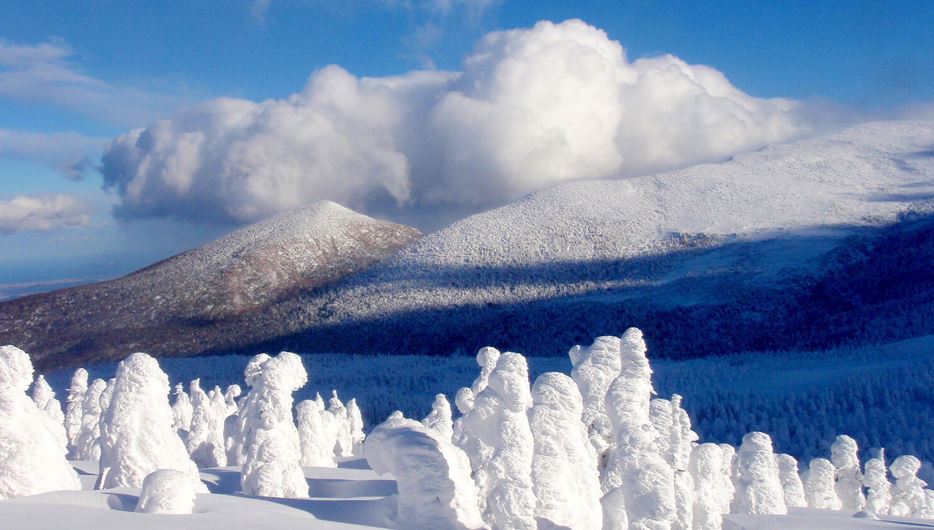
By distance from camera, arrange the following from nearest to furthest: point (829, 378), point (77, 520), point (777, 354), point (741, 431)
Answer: point (77, 520) < point (741, 431) < point (829, 378) < point (777, 354)

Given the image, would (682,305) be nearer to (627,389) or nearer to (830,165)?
(830,165)

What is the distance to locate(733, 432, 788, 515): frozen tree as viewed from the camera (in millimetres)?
24719

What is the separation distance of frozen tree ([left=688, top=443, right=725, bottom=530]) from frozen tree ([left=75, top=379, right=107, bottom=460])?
2886 cm

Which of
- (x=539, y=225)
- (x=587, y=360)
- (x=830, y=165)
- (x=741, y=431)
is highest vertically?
(x=830, y=165)

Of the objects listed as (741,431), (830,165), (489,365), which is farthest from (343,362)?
(830,165)

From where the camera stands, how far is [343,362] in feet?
415

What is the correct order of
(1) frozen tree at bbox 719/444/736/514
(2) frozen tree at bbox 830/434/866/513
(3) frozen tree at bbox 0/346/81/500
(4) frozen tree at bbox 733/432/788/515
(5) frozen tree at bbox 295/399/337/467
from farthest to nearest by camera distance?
(5) frozen tree at bbox 295/399/337/467
(2) frozen tree at bbox 830/434/866/513
(1) frozen tree at bbox 719/444/736/514
(4) frozen tree at bbox 733/432/788/515
(3) frozen tree at bbox 0/346/81/500

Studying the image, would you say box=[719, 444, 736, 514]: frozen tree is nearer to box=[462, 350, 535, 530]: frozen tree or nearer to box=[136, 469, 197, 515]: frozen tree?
box=[462, 350, 535, 530]: frozen tree

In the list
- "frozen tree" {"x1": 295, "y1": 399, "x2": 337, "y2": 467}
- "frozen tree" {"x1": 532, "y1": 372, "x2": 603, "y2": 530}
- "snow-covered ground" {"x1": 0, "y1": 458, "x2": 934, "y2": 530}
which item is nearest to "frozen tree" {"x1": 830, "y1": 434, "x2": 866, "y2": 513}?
"snow-covered ground" {"x1": 0, "y1": 458, "x2": 934, "y2": 530}

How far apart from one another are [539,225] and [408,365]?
6982cm

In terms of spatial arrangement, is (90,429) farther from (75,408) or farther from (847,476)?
(847,476)

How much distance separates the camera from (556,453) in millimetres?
15555

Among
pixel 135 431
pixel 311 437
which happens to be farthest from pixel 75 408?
pixel 135 431

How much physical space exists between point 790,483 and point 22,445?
2780cm
